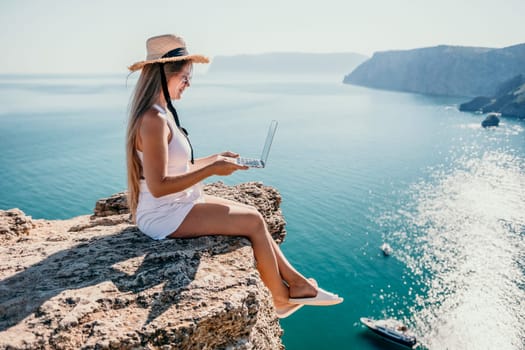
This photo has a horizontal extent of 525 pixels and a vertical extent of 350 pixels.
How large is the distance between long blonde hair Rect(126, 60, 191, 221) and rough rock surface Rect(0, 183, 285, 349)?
3.05 feet

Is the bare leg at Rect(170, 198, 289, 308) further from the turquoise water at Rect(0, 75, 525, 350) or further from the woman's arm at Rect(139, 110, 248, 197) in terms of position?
the turquoise water at Rect(0, 75, 525, 350)

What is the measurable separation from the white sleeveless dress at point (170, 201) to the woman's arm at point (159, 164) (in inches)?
6.4

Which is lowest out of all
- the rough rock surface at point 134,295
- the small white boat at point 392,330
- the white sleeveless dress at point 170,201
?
the small white boat at point 392,330

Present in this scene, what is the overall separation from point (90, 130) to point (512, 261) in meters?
61.8

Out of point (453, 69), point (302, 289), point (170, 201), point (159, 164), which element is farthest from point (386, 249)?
point (453, 69)

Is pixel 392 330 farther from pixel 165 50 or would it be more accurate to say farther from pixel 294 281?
pixel 165 50

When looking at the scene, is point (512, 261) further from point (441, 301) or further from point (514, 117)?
point (514, 117)

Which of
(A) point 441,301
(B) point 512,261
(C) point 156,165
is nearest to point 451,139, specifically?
(B) point 512,261

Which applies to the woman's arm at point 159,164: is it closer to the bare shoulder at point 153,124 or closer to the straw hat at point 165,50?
the bare shoulder at point 153,124

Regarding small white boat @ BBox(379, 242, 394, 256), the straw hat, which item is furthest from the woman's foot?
small white boat @ BBox(379, 242, 394, 256)

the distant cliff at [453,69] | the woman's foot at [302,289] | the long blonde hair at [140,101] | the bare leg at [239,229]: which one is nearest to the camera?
the long blonde hair at [140,101]

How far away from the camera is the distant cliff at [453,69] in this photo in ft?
475

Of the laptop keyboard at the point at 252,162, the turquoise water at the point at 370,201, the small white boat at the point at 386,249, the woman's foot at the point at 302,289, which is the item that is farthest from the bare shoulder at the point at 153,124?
the small white boat at the point at 386,249

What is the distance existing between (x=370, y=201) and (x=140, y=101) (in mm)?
42082
